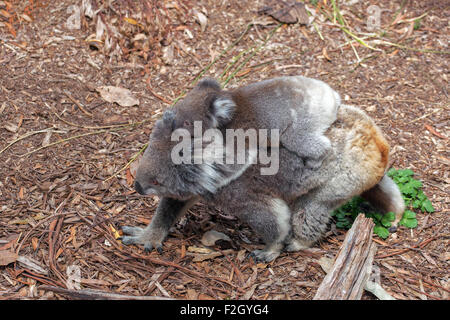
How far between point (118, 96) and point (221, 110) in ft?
7.30

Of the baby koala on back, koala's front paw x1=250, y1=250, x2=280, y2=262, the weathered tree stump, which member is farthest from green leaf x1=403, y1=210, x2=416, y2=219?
koala's front paw x1=250, y1=250, x2=280, y2=262

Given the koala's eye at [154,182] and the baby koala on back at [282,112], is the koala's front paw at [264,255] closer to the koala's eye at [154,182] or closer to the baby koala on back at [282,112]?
the baby koala on back at [282,112]

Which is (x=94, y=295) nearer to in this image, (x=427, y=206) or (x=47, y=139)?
(x=47, y=139)

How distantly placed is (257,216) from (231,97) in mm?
1004

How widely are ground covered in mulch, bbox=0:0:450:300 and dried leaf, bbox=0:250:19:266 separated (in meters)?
0.01

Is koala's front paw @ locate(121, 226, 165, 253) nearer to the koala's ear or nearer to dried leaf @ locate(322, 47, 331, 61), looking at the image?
the koala's ear

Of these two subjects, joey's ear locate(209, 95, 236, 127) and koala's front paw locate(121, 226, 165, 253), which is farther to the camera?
koala's front paw locate(121, 226, 165, 253)

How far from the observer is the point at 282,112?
379cm

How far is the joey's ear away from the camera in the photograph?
366cm

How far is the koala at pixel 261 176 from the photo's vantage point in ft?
12.1

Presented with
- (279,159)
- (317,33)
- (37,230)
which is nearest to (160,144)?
(279,159)

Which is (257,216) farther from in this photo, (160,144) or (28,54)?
(28,54)

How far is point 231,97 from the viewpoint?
3795mm

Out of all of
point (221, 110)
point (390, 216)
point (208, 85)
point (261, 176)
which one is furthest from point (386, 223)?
point (208, 85)
